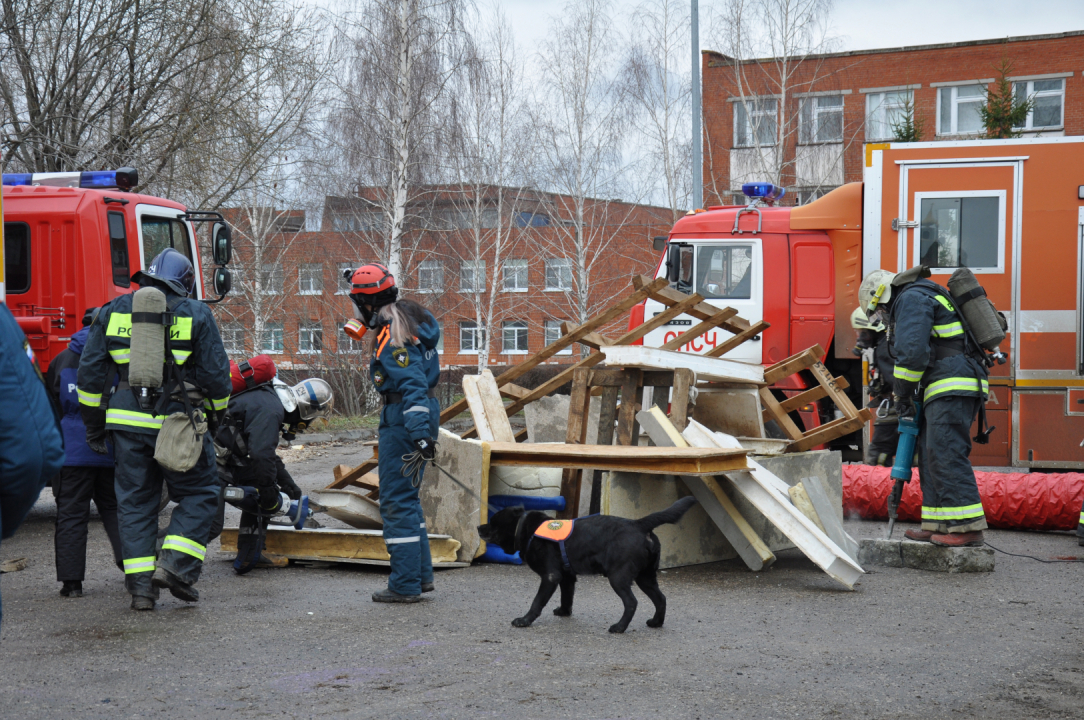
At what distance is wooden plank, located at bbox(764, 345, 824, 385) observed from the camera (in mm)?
7691

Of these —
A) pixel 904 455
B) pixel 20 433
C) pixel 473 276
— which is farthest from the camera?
pixel 473 276

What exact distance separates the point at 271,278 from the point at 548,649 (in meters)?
22.8

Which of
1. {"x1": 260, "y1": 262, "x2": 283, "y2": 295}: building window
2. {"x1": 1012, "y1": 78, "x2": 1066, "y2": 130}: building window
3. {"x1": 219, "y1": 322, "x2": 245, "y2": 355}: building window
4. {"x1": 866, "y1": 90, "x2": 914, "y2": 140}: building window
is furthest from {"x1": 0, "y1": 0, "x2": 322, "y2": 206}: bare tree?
{"x1": 1012, "y1": 78, "x2": 1066, "y2": 130}: building window

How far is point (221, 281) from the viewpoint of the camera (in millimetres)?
9555

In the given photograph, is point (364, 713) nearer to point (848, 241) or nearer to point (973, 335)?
point (973, 335)

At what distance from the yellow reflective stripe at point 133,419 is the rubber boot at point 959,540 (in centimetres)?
493

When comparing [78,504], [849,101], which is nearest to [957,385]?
[78,504]

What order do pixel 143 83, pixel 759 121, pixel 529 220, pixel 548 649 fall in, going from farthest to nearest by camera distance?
pixel 529 220 < pixel 759 121 < pixel 143 83 < pixel 548 649

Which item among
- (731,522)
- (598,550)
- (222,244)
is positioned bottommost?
(731,522)

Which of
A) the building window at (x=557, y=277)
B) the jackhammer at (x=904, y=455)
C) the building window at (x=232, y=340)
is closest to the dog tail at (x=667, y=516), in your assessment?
the jackhammer at (x=904, y=455)

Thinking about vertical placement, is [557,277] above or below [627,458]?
above

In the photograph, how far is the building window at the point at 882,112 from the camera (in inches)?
1070

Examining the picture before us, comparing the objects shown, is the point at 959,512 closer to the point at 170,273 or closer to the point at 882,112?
the point at 170,273

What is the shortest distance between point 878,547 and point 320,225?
22.2 metres
